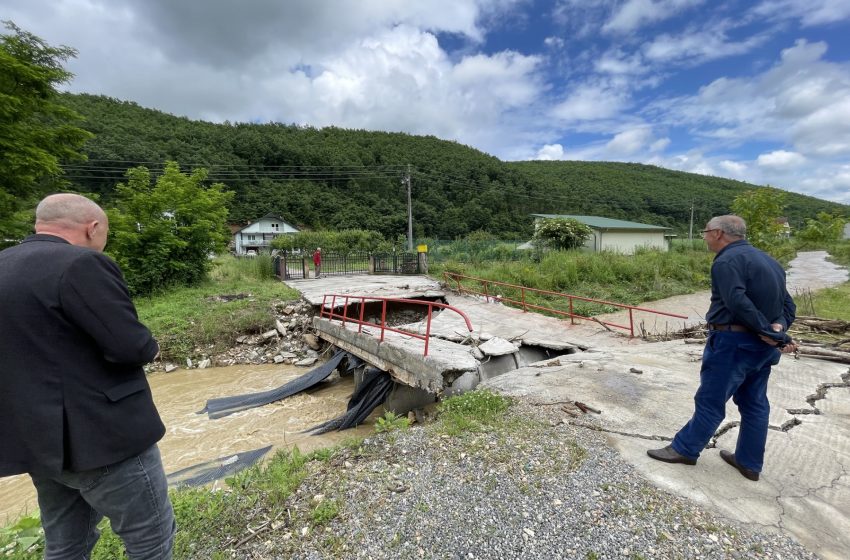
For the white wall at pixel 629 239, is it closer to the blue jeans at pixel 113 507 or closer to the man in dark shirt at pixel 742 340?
the man in dark shirt at pixel 742 340

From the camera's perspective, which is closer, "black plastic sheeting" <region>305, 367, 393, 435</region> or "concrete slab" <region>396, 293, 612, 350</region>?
"black plastic sheeting" <region>305, 367, 393, 435</region>

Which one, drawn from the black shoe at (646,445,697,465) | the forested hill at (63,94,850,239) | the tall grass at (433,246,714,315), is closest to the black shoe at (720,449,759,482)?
the black shoe at (646,445,697,465)

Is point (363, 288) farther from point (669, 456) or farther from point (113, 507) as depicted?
point (113, 507)

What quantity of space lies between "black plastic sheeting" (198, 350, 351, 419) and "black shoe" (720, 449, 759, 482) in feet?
23.0

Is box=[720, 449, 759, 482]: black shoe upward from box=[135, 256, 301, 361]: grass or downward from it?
upward

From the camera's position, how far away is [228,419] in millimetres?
6988

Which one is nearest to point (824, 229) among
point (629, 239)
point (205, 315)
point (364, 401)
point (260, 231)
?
point (364, 401)

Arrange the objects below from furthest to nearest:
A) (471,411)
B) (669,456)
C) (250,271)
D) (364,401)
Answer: (250,271)
(364,401)
(471,411)
(669,456)

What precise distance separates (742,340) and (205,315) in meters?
12.1

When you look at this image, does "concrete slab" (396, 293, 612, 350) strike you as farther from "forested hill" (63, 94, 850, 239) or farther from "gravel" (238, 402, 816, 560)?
"forested hill" (63, 94, 850, 239)

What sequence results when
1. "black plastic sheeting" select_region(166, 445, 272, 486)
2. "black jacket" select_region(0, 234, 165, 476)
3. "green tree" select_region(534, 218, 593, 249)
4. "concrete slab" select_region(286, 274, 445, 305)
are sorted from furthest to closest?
"green tree" select_region(534, 218, 593, 249) < "concrete slab" select_region(286, 274, 445, 305) < "black plastic sheeting" select_region(166, 445, 272, 486) < "black jacket" select_region(0, 234, 165, 476)

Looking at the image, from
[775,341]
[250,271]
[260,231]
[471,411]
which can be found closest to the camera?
[775,341]

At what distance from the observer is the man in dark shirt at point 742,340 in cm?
267

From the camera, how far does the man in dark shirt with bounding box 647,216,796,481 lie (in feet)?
8.76
